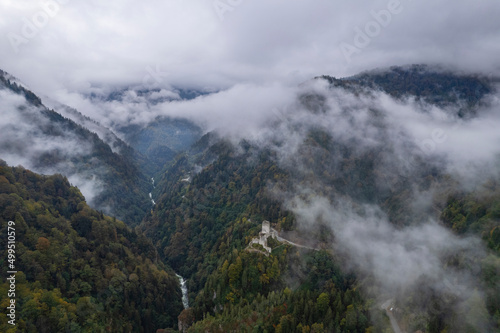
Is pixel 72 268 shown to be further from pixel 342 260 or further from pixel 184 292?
pixel 342 260

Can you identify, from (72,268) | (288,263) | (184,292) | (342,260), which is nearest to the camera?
(72,268)

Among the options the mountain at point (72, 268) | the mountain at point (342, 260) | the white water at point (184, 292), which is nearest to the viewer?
the mountain at point (72, 268)

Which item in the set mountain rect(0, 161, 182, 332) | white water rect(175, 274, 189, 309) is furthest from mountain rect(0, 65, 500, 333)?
white water rect(175, 274, 189, 309)

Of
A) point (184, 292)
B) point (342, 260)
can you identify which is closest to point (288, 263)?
point (342, 260)

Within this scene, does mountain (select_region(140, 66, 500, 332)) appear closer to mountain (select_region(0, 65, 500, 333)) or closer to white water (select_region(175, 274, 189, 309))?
mountain (select_region(0, 65, 500, 333))

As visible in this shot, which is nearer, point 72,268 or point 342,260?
point 72,268

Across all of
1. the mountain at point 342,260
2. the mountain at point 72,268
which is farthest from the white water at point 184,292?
the mountain at point 72,268

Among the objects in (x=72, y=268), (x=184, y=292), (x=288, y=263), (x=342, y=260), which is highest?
(x=72, y=268)

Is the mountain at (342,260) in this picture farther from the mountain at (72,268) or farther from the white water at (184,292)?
the mountain at (72,268)
